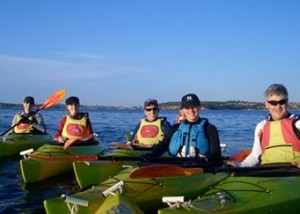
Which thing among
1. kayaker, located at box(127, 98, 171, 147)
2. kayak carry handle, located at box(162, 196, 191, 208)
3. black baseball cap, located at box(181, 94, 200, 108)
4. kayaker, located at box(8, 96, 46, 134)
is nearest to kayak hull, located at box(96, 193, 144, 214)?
kayak carry handle, located at box(162, 196, 191, 208)

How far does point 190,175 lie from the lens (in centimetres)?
598

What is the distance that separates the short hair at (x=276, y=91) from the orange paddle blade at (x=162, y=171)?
4.53 ft

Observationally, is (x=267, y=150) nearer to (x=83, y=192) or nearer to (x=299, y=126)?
(x=299, y=126)

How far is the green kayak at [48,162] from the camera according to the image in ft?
27.6

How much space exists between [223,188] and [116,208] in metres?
1.38

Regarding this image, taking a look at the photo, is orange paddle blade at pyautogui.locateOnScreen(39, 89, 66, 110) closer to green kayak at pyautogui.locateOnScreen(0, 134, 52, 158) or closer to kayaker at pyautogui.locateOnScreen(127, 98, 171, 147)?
green kayak at pyautogui.locateOnScreen(0, 134, 52, 158)

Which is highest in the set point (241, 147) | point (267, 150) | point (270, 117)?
point (270, 117)

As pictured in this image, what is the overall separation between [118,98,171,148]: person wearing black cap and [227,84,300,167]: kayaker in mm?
4392

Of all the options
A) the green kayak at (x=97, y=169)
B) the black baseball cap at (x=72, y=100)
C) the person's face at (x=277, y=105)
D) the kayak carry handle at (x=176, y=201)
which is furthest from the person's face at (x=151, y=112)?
the kayak carry handle at (x=176, y=201)

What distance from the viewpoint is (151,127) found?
420 inches

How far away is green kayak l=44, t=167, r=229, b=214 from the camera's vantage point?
5.22 metres

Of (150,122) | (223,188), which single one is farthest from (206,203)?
(150,122)

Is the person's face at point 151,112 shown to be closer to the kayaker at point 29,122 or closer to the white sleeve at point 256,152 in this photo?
the kayaker at point 29,122

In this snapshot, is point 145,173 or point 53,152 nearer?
point 145,173
